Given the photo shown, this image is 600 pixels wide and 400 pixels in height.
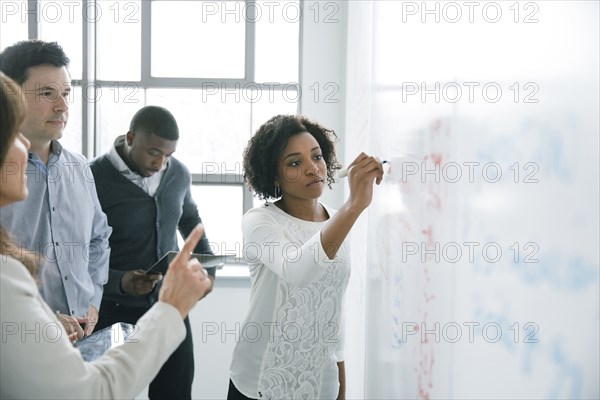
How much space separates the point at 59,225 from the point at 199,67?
→ 228 centimetres

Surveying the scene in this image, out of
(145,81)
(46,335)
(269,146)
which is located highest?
(145,81)

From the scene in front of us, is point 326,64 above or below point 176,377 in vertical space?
above

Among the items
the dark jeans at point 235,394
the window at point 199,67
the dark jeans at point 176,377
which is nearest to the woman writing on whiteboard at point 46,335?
the dark jeans at point 235,394

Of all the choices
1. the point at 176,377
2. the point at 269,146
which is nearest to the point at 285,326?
the point at 269,146

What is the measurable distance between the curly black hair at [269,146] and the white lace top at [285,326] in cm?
15

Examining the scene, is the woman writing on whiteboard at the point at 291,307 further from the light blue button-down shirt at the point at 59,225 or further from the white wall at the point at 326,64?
the white wall at the point at 326,64

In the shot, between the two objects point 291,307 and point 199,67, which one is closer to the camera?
point 291,307

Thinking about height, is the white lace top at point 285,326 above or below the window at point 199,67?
below

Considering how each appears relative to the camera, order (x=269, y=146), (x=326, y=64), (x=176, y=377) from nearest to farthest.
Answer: (x=269, y=146) → (x=176, y=377) → (x=326, y=64)

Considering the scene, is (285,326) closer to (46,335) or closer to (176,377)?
(46,335)

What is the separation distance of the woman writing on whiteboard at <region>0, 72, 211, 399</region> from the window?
2.80 m

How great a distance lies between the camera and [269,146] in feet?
5.17

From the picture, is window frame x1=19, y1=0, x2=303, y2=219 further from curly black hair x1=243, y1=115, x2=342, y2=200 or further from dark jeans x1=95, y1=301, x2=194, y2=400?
curly black hair x1=243, y1=115, x2=342, y2=200

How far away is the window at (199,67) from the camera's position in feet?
12.2
